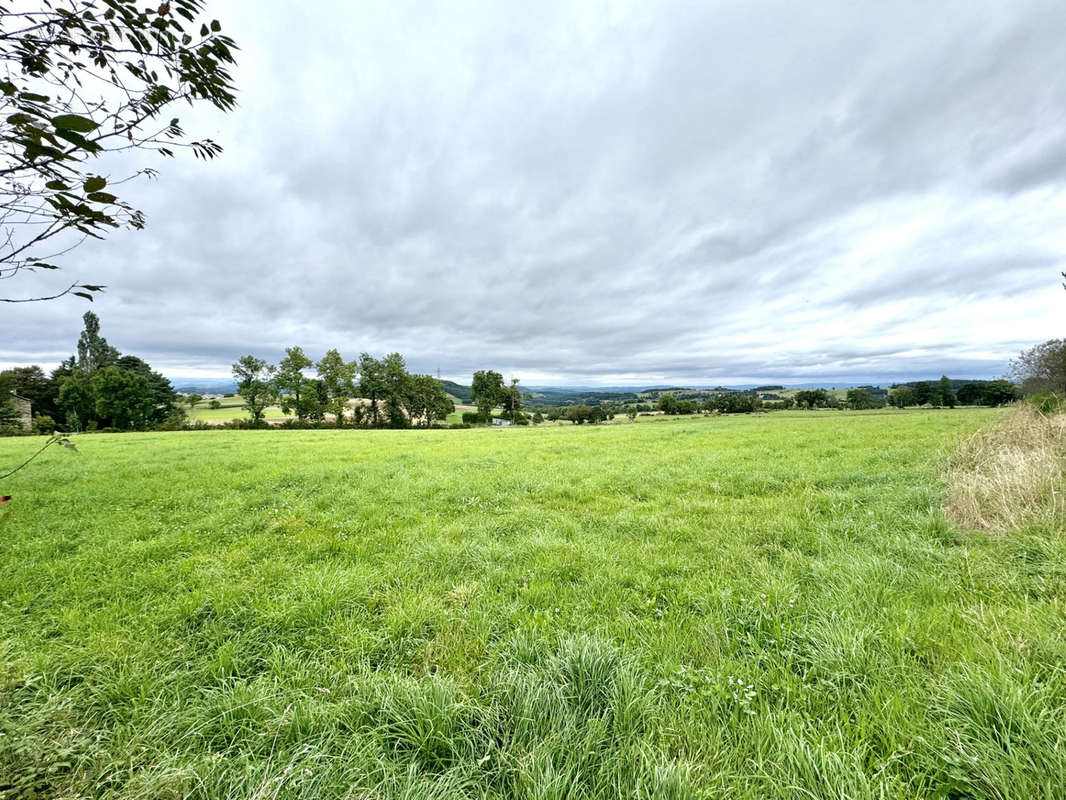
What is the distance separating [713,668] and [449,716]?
85.5 inches

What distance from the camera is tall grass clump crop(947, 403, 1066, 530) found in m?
5.50

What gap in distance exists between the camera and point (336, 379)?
60000mm

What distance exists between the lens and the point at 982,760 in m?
2.11

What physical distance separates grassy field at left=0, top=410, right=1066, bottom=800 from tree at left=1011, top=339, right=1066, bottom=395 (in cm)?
4899

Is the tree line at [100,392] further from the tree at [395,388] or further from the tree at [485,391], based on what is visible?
the tree at [485,391]

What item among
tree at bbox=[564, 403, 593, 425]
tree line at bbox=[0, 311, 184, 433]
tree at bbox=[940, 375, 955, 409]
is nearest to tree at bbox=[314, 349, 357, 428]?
tree line at bbox=[0, 311, 184, 433]

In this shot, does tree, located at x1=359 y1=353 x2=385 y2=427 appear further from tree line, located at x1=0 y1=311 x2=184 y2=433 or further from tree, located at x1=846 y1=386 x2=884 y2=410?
tree, located at x1=846 y1=386 x2=884 y2=410

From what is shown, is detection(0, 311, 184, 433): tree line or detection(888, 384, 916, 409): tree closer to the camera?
detection(0, 311, 184, 433): tree line

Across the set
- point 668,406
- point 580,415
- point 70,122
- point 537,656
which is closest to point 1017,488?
point 537,656

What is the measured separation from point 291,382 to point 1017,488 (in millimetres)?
67541

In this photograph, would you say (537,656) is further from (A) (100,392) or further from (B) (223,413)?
(B) (223,413)

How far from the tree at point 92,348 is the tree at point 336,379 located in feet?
109

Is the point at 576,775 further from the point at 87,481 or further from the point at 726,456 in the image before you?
the point at 87,481

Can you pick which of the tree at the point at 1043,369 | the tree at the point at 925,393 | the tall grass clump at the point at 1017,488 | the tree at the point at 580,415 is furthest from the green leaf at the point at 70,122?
the tree at the point at 925,393
